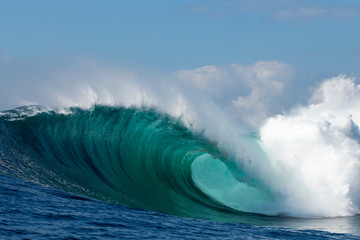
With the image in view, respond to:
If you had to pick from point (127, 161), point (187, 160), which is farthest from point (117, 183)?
A: point (187, 160)

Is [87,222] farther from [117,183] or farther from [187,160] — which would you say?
[187,160]

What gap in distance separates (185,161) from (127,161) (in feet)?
9.21

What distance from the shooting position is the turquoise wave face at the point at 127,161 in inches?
419

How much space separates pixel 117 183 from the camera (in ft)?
38.0

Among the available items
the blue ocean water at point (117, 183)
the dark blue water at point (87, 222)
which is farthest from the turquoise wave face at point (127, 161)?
the dark blue water at point (87, 222)

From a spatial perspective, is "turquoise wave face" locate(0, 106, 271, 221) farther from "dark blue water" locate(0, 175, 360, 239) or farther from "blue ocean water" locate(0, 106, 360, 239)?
"dark blue water" locate(0, 175, 360, 239)

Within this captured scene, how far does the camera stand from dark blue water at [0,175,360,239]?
20.1 ft

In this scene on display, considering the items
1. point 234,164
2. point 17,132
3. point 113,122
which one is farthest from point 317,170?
point 17,132

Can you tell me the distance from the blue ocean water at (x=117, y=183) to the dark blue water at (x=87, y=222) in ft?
0.05

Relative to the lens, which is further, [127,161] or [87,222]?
[127,161]

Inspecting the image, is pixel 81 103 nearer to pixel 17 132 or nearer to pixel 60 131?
pixel 60 131

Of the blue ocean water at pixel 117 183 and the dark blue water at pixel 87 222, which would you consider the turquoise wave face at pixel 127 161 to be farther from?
the dark blue water at pixel 87 222

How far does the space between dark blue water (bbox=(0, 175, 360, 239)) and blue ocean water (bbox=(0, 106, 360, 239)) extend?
0.02m

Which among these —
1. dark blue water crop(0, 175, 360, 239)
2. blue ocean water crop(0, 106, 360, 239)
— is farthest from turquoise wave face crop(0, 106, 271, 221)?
dark blue water crop(0, 175, 360, 239)
